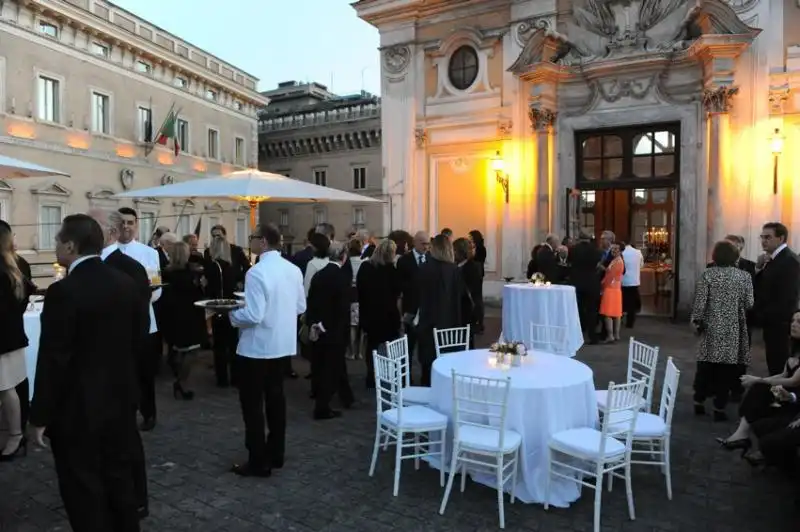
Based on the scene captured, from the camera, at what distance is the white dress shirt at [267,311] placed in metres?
4.18

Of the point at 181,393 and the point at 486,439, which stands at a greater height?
the point at 486,439

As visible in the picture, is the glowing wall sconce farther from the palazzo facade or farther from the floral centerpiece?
the floral centerpiece

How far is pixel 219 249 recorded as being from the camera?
7.00 meters

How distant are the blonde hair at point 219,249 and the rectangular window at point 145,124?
2109cm

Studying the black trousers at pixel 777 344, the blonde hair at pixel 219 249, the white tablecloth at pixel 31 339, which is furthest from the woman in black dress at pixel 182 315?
the black trousers at pixel 777 344

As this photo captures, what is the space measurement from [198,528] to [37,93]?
21.7 m

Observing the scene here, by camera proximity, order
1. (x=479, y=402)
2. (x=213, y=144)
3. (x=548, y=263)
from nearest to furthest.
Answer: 1. (x=479, y=402)
2. (x=548, y=263)
3. (x=213, y=144)

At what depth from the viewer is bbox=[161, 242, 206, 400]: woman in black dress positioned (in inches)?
252

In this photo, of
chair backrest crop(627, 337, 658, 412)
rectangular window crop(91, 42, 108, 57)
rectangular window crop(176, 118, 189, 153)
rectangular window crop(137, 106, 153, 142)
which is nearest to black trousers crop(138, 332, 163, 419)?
chair backrest crop(627, 337, 658, 412)

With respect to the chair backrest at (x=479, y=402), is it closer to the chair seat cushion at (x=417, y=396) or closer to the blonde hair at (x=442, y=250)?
the chair seat cushion at (x=417, y=396)

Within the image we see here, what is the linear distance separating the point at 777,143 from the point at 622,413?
30.4ft

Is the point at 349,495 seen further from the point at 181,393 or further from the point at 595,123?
the point at 595,123

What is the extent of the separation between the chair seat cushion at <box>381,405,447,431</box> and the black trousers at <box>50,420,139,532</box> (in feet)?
5.79

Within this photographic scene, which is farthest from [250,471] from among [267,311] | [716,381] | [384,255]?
[716,381]
